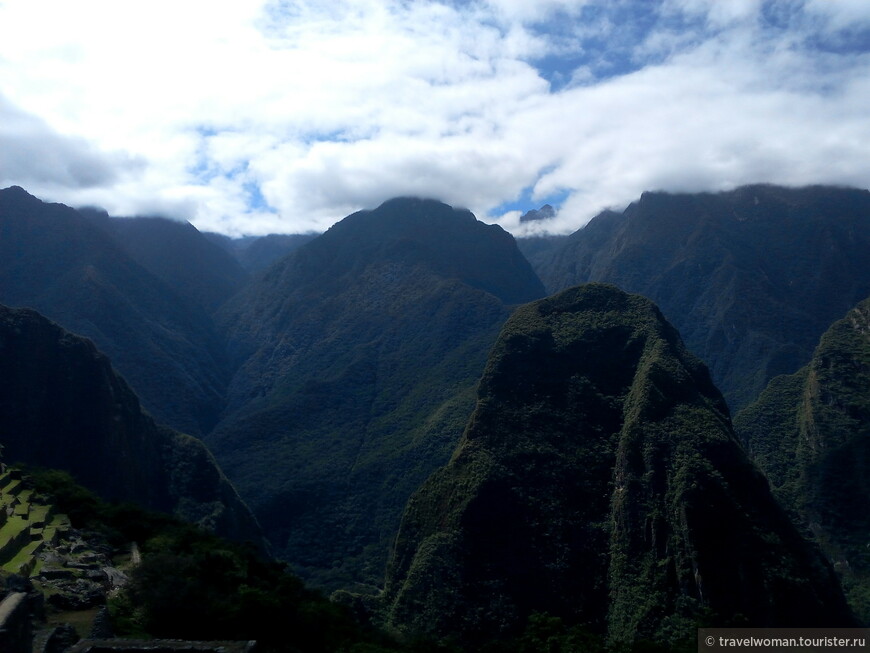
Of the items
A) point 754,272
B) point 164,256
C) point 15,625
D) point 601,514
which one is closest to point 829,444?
point 601,514

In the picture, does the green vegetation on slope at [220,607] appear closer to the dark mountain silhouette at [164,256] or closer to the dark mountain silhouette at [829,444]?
the dark mountain silhouette at [829,444]

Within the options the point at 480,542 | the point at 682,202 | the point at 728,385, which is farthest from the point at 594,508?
the point at 682,202

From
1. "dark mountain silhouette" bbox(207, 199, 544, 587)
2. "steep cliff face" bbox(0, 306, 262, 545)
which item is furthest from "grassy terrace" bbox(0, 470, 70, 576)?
"dark mountain silhouette" bbox(207, 199, 544, 587)

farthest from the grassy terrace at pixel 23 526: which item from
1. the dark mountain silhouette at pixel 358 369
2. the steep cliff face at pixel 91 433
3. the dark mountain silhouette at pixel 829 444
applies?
the dark mountain silhouette at pixel 829 444

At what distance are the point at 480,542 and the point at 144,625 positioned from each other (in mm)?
37868

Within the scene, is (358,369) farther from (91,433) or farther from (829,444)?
(829,444)

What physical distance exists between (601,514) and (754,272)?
12926 cm

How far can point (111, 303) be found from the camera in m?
132

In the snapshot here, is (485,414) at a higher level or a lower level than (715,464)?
higher

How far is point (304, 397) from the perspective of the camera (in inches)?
4860

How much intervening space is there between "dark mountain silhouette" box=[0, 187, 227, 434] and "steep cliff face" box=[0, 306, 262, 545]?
39708 mm

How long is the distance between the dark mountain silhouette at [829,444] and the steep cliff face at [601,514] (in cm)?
2172

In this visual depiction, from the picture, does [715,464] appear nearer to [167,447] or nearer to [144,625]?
[144,625]

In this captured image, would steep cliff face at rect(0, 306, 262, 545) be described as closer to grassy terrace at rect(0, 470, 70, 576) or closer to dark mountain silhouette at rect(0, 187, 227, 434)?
grassy terrace at rect(0, 470, 70, 576)
